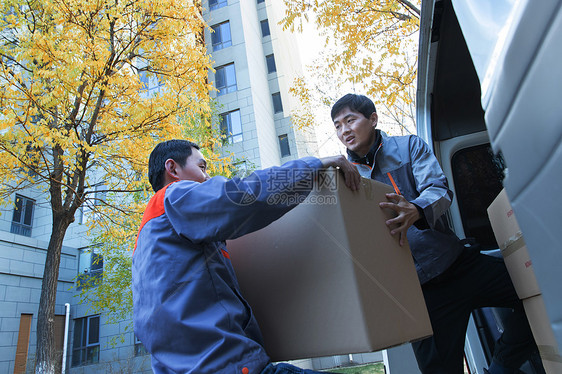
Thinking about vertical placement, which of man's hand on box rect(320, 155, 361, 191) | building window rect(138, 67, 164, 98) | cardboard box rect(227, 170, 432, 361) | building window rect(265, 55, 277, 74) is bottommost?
cardboard box rect(227, 170, 432, 361)

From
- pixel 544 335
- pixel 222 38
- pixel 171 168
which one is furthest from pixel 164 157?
pixel 222 38

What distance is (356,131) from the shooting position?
2309 millimetres

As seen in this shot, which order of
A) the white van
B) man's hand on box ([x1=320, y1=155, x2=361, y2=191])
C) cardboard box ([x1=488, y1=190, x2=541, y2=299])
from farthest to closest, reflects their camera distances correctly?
cardboard box ([x1=488, y1=190, x2=541, y2=299]) < man's hand on box ([x1=320, y1=155, x2=361, y2=191]) < the white van

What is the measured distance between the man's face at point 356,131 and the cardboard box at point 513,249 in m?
0.74

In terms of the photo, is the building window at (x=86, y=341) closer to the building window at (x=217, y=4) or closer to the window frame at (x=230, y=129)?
the window frame at (x=230, y=129)

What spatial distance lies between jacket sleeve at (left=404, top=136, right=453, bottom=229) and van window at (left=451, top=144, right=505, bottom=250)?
1.06 metres

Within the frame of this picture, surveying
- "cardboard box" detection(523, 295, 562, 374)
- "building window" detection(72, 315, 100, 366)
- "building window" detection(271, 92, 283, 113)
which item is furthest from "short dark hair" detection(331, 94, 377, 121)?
"building window" detection(271, 92, 283, 113)

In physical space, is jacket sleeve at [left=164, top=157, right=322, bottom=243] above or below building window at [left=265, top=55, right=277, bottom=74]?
below

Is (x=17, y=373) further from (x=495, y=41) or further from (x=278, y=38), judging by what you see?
(x=278, y=38)

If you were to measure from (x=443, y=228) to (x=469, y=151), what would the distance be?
129 centimetres

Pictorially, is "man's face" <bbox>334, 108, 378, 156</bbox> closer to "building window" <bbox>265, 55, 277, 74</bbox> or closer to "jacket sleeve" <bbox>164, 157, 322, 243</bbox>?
"jacket sleeve" <bbox>164, 157, 322, 243</bbox>

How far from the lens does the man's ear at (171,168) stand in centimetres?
184

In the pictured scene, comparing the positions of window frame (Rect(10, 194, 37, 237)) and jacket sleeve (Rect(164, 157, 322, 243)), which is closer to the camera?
jacket sleeve (Rect(164, 157, 322, 243))

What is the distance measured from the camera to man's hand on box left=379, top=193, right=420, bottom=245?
166 cm
